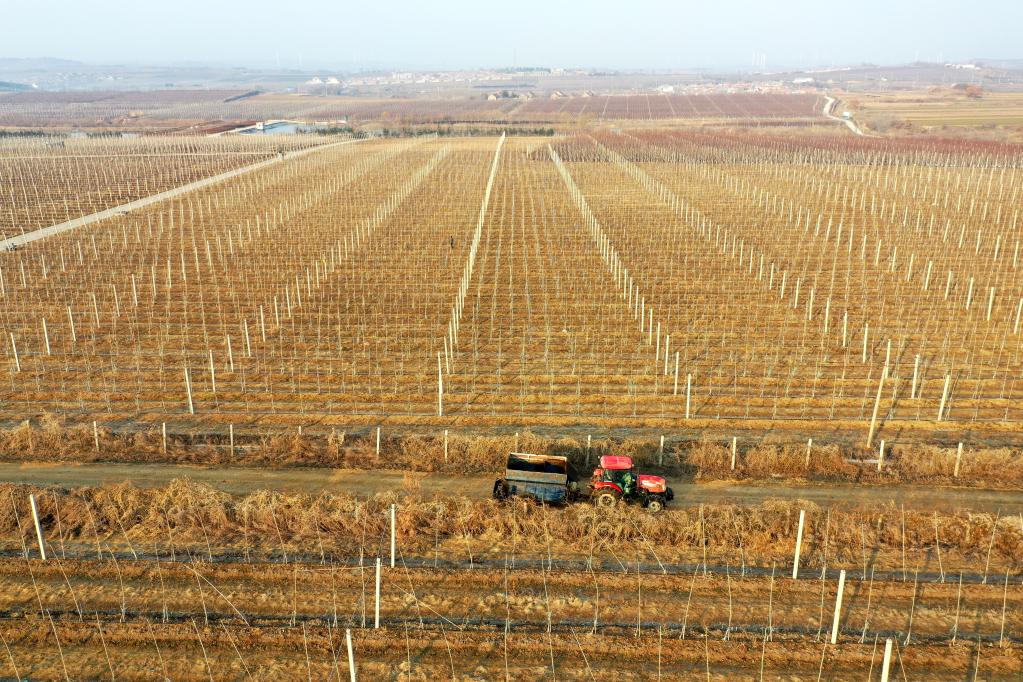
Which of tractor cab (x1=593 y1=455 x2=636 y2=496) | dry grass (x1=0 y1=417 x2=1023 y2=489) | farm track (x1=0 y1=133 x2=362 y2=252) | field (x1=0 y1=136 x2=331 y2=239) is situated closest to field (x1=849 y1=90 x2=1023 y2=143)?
field (x1=0 y1=136 x2=331 y2=239)

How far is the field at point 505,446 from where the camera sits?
32.9 ft

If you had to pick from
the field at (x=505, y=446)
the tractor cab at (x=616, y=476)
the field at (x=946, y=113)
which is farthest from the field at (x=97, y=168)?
the field at (x=946, y=113)

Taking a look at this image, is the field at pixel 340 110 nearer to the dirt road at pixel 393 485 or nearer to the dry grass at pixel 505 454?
the dry grass at pixel 505 454

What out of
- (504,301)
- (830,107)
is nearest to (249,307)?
(504,301)

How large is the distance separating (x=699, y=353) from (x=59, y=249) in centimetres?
2703

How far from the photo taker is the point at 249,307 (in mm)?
25047

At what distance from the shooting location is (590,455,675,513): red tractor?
1305 centimetres

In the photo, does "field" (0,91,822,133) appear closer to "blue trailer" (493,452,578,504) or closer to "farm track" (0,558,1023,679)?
"blue trailer" (493,452,578,504)

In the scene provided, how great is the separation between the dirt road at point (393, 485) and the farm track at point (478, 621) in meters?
2.71

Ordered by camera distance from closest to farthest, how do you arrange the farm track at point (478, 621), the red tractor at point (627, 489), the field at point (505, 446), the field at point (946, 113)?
the farm track at point (478, 621)
the field at point (505, 446)
the red tractor at point (627, 489)
the field at point (946, 113)

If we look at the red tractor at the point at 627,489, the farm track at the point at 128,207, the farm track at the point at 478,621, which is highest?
the farm track at the point at 128,207

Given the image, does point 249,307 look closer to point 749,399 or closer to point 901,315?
point 749,399

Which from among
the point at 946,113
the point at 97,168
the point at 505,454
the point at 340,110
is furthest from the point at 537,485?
the point at 340,110

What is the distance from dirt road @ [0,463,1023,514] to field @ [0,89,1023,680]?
9cm
